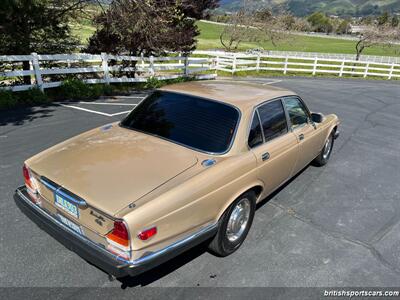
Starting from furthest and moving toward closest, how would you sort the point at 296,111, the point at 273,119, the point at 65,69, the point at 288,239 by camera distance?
the point at 65,69 < the point at 296,111 < the point at 273,119 < the point at 288,239

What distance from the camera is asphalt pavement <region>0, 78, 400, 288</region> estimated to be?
3.02m

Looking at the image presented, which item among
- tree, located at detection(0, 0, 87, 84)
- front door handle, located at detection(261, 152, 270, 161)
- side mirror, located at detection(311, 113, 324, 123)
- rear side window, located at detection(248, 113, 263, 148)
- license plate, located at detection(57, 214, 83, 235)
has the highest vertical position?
tree, located at detection(0, 0, 87, 84)

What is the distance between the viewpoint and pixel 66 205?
8.98ft

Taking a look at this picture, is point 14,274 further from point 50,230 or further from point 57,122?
point 57,122

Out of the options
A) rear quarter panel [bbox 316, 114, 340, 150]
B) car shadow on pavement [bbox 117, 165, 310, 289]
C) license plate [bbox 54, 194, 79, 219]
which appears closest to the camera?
license plate [bbox 54, 194, 79, 219]

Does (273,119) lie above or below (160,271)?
above

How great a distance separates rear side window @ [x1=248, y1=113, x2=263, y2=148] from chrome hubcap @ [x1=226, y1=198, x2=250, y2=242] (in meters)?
0.62

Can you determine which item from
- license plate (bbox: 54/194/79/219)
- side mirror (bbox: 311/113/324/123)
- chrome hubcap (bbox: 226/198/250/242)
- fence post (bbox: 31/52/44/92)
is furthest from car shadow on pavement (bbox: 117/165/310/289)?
fence post (bbox: 31/52/44/92)

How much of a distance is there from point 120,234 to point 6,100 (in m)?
7.59

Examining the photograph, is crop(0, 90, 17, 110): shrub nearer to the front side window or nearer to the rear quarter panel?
the front side window

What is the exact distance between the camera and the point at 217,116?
349cm

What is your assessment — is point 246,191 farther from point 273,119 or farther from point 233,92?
point 233,92

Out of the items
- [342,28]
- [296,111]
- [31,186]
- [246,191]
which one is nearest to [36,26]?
[31,186]

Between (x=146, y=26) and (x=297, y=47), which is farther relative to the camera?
(x=297, y=47)
